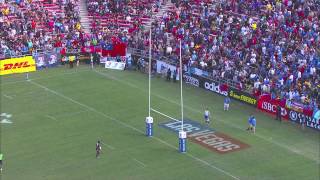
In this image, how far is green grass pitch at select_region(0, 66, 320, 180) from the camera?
39781 mm

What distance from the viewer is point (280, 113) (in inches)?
1914

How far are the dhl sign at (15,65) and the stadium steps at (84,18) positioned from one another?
10552 millimetres

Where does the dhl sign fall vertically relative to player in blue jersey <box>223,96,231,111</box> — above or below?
above

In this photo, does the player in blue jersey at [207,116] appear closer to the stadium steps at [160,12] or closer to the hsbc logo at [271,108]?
the hsbc logo at [271,108]

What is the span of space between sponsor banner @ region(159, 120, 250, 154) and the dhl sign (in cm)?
1569

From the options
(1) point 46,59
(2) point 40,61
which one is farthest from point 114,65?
(2) point 40,61

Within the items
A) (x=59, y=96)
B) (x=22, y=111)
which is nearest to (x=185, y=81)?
(x=59, y=96)

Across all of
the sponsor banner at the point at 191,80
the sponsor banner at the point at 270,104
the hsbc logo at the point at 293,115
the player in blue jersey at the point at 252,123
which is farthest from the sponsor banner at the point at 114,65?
the hsbc logo at the point at 293,115

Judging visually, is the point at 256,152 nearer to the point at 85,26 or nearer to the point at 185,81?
the point at 185,81

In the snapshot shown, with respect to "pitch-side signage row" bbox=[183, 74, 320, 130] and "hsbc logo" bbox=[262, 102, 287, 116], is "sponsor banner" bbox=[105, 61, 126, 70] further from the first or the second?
"hsbc logo" bbox=[262, 102, 287, 116]

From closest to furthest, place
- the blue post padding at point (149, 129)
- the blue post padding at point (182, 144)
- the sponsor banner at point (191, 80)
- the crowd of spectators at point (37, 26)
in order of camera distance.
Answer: the blue post padding at point (182, 144) < the blue post padding at point (149, 129) < the sponsor banner at point (191, 80) < the crowd of spectators at point (37, 26)

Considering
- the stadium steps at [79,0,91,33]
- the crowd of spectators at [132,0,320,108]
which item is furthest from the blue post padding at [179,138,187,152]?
the stadium steps at [79,0,91,33]

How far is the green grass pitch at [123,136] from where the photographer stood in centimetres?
3978

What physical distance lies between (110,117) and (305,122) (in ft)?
42.7
